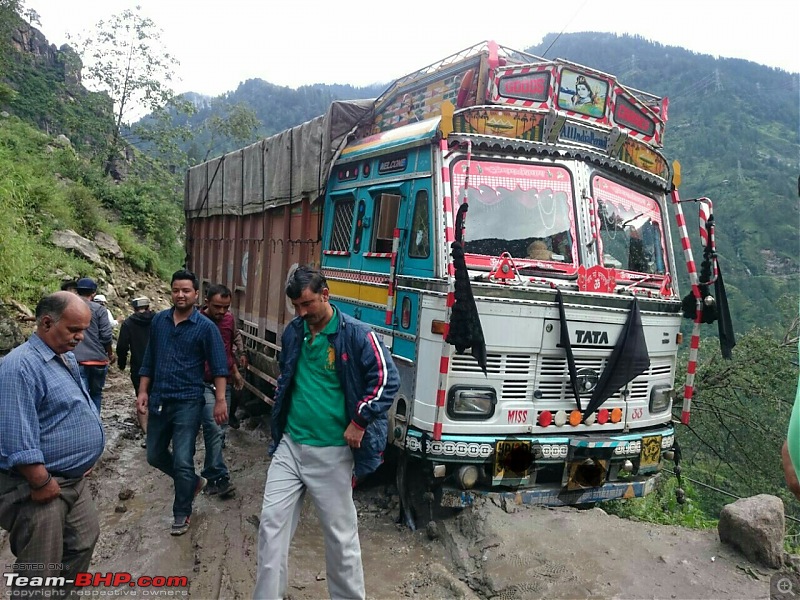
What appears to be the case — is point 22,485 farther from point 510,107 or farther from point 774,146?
point 774,146

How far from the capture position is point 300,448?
318cm

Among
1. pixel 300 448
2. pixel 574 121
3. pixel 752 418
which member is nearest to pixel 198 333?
pixel 300 448

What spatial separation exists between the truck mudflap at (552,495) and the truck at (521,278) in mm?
15

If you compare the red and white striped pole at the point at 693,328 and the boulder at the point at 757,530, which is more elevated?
the red and white striped pole at the point at 693,328

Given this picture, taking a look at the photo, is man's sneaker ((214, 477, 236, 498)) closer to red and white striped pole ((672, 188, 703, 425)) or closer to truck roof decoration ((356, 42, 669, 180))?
truck roof decoration ((356, 42, 669, 180))

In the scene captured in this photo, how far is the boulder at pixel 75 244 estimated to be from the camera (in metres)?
13.1

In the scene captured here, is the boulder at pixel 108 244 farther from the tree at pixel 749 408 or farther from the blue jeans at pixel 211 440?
the tree at pixel 749 408

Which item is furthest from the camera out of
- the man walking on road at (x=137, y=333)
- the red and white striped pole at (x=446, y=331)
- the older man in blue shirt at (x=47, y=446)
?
the man walking on road at (x=137, y=333)

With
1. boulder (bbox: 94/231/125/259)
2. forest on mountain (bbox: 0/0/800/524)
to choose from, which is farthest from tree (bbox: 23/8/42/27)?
boulder (bbox: 94/231/125/259)

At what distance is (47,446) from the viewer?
2.79m

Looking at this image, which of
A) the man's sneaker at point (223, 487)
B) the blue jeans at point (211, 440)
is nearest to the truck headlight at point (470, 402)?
the blue jeans at point (211, 440)

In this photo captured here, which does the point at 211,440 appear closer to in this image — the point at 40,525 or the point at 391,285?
the point at 391,285

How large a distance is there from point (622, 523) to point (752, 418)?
7592mm

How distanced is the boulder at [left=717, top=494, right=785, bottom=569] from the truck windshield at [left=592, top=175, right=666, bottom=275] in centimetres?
193
